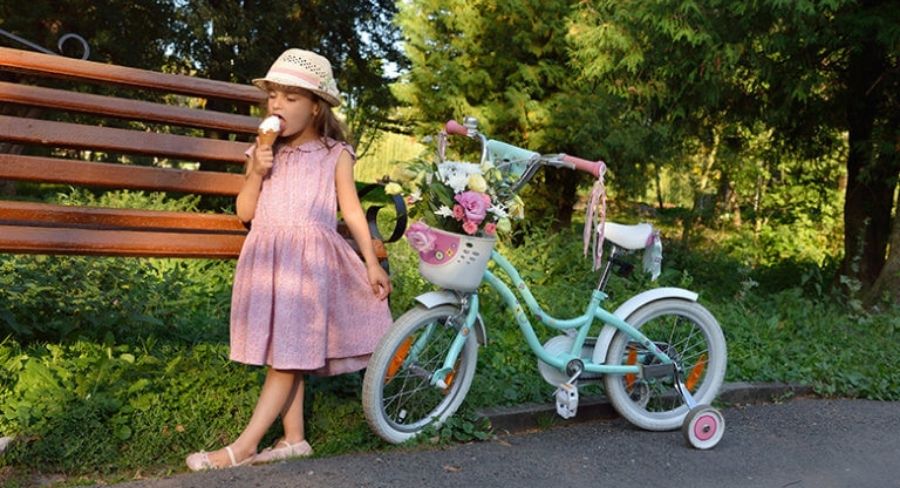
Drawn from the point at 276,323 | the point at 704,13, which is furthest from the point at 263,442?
the point at 704,13

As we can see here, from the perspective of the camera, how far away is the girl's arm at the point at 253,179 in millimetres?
3072

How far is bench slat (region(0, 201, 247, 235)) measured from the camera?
10.8 feet

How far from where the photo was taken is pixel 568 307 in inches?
225

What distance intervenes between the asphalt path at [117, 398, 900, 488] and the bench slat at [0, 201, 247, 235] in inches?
40.3

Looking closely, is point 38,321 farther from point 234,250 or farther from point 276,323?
point 276,323

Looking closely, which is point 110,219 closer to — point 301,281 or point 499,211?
point 301,281

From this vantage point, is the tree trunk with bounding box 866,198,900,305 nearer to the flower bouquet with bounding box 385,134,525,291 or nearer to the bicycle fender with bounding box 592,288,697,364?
the bicycle fender with bounding box 592,288,697,364

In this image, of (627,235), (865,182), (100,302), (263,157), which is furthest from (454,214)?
(865,182)

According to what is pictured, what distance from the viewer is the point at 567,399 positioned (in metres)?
3.61

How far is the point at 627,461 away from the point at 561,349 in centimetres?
54

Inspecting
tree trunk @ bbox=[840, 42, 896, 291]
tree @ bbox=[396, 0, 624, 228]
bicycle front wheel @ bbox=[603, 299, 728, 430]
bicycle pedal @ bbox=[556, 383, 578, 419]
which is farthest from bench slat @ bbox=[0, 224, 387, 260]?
tree @ bbox=[396, 0, 624, 228]

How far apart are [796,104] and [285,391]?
697cm

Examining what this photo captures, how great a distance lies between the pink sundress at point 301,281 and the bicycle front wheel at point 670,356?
115 centimetres

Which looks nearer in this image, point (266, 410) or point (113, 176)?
point (266, 410)
